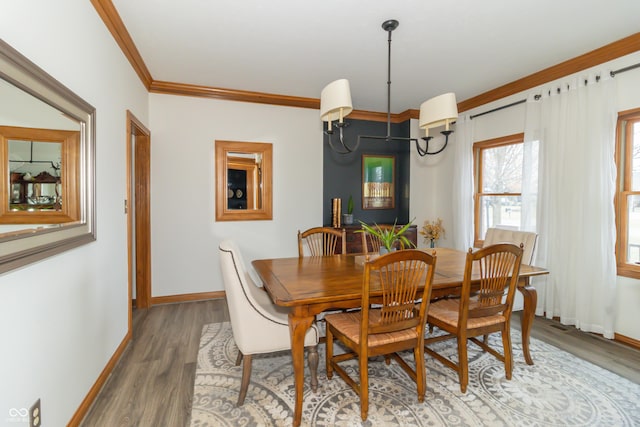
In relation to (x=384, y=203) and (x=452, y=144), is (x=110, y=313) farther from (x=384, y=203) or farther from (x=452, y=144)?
(x=452, y=144)

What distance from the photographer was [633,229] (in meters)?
2.81

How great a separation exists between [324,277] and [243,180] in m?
2.36

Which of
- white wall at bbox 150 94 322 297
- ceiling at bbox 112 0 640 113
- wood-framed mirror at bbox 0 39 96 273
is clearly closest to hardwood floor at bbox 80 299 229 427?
white wall at bbox 150 94 322 297

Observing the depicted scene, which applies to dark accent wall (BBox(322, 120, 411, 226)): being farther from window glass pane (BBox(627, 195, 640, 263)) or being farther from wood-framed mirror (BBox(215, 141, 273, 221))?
window glass pane (BBox(627, 195, 640, 263))

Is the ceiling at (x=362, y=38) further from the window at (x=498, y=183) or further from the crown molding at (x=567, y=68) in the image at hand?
the window at (x=498, y=183)

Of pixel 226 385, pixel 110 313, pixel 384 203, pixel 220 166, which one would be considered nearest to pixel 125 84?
pixel 220 166

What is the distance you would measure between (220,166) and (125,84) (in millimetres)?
1397

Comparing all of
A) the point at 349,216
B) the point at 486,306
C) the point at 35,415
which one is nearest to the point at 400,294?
the point at 486,306

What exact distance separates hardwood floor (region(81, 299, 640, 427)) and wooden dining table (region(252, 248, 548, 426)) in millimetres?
663

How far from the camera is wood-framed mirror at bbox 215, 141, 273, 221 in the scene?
3.99m

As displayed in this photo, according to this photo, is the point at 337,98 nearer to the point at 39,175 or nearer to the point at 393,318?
the point at 393,318

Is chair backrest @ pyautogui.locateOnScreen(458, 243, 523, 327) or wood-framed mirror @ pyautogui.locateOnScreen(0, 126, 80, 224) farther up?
wood-framed mirror @ pyautogui.locateOnScreen(0, 126, 80, 224)

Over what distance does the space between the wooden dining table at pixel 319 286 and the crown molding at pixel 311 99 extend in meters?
2.06

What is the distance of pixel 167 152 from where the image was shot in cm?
378
